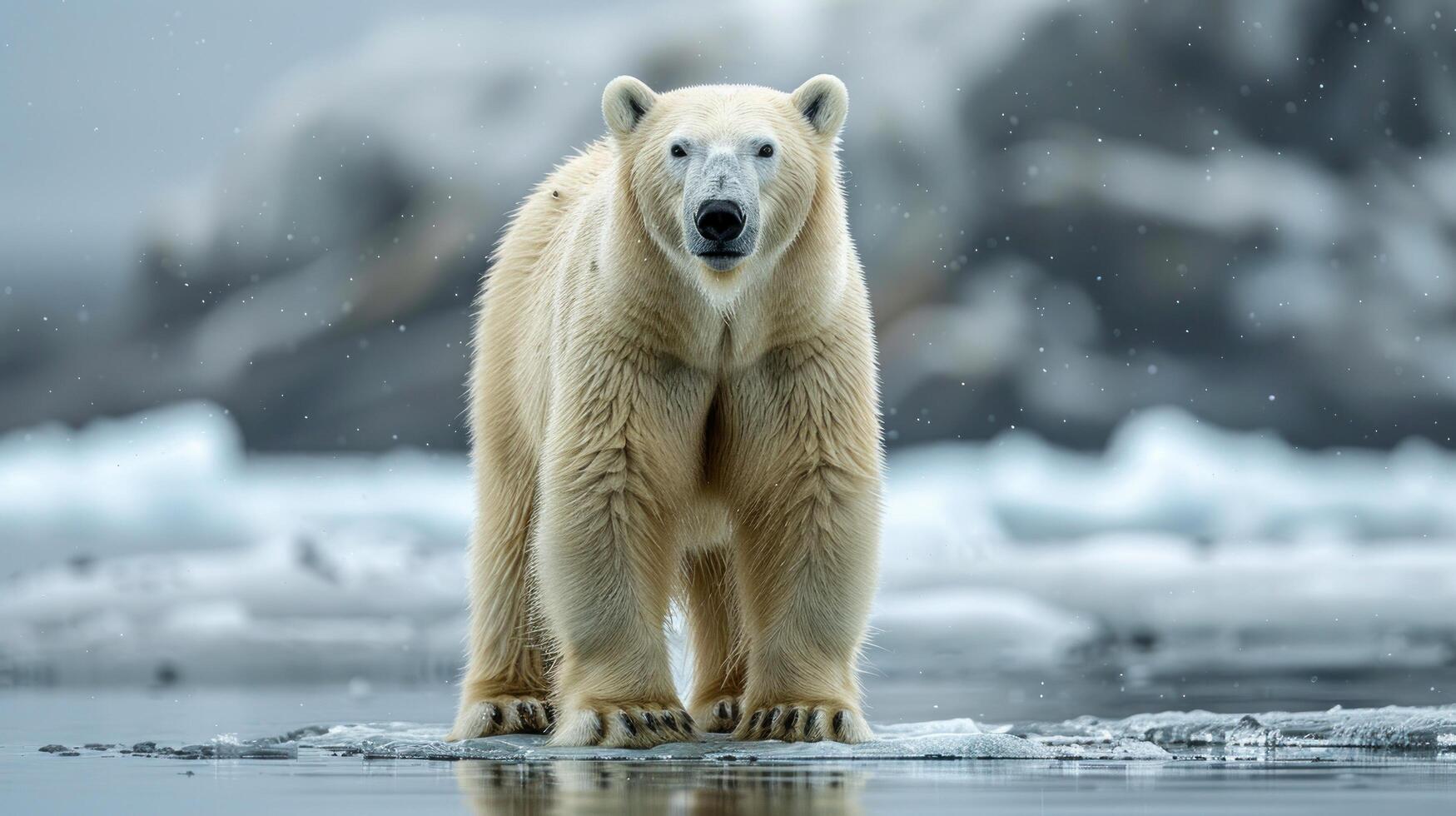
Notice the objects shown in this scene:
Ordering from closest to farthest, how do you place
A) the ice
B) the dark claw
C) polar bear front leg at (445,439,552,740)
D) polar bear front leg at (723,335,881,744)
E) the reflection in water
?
the reflection in water, the dark claw, polar bear front leg at (723,335,881,744), the ice, polar bear front leg at (445,439,552,740)

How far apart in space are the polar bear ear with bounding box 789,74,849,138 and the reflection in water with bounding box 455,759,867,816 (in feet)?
8.39

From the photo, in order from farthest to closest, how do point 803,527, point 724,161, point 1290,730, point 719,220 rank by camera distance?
point 1290,730 → point 803,527 → point 724,161 → point 719,220

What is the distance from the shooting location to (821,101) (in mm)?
7109

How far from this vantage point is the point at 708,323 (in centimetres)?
682

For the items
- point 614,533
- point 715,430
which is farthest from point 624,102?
point 614,533

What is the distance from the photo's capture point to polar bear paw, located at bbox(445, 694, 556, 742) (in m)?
7.96

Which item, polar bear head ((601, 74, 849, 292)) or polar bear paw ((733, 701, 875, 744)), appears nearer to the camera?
polar bear head ((601, 74, 849, 292))

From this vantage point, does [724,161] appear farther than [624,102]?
No

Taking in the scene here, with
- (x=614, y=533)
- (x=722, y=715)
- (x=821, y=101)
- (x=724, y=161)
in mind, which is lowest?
(x=722, y=715)

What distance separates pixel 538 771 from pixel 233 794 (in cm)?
106

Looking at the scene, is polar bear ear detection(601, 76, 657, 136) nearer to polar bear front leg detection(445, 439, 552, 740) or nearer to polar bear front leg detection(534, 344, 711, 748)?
polar bear front leg detection(534, 344, 711, 748)

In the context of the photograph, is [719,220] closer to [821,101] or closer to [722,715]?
[821,101]

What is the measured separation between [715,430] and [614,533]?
0.59m

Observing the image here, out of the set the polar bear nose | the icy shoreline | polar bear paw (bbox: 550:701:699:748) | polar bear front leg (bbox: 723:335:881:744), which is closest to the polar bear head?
the polar bear nose
